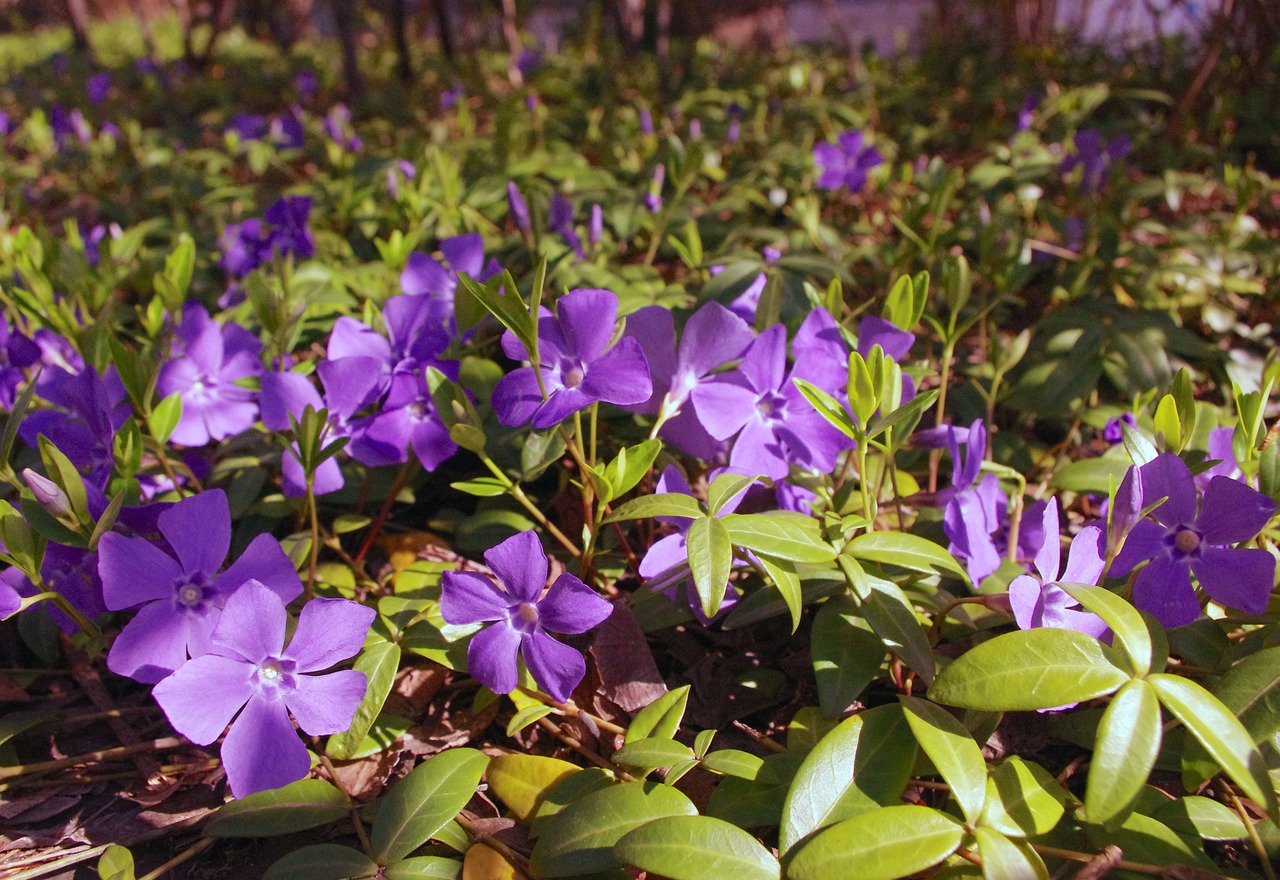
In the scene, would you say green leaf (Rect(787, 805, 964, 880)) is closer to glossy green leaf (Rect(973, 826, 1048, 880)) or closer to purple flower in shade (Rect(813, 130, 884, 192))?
glossy green leaf (Rect(973, 826, 1048, 880))

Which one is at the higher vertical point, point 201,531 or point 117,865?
point 201,531

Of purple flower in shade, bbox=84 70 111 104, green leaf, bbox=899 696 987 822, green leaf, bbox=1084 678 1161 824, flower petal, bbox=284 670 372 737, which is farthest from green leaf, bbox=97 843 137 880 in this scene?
purple flower in shade, bbox=84 70 111 104

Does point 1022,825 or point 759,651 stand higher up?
point 1022,825

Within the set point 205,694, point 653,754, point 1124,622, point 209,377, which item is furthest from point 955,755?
point 209,377

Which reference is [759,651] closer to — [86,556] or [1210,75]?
[86,556]

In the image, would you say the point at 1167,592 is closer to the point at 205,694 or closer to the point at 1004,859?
the point at 1004,859

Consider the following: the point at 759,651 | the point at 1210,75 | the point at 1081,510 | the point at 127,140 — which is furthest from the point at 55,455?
the point at 1210,75
